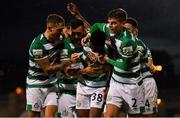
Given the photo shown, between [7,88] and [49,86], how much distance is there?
41.0 feet

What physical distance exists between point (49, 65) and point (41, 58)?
12cm

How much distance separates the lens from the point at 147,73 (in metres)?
8.28

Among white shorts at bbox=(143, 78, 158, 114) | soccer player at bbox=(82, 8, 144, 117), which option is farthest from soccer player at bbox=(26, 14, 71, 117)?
white shorts at bbox=(143, 78, 158, 114)

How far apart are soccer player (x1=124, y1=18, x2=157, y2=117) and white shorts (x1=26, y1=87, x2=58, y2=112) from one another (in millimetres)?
1103

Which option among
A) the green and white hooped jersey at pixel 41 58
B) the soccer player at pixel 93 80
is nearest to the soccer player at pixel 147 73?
the soccer player at pixel 93 80

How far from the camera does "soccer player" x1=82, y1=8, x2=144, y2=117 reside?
7.02 m

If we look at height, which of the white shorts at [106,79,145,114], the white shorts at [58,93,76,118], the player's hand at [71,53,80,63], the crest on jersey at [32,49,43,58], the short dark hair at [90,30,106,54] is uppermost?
the short dark hair at [90,30,106,54]

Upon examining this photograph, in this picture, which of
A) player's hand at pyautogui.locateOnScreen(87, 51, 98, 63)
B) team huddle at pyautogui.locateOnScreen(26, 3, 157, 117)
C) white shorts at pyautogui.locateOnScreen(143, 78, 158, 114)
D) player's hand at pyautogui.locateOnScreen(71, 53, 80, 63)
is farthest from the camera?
white shorts at pyautogui.locateOnScreen(143, 78, 158, 114)

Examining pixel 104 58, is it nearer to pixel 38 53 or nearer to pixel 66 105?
pixel 38 53

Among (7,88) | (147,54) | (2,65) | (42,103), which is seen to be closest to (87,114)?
(42,103)

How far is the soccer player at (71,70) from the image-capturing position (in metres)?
7.52

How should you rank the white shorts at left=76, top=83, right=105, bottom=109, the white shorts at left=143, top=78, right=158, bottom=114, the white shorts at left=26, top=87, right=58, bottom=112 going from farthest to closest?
the white shorts at left=143, top=78, right=158, bottom=114
the white shorts at left=26, top=87, right=58, bottom=112
the white shorts at left=76, top=83, right=105, bottom=109

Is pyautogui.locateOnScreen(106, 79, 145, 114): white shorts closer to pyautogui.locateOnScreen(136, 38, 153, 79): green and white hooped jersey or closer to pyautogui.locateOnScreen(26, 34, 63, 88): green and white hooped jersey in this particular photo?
pyautogui.locateOnScreen(136, 38, 153, 79): green and white hooped jersey

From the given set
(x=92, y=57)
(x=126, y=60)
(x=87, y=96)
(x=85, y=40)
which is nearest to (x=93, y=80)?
(x=87, y=96)
